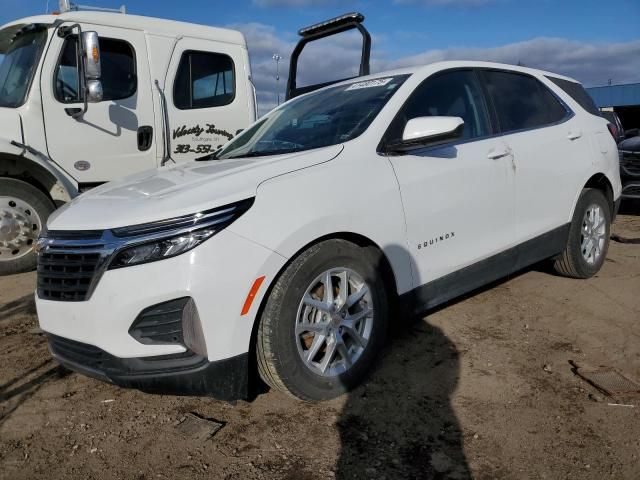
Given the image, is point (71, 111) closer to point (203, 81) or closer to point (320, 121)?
point (203, 81)

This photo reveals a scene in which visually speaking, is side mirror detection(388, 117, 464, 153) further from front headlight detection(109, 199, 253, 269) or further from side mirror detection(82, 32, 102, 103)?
side mirror detection(82, 32, 102, 103)

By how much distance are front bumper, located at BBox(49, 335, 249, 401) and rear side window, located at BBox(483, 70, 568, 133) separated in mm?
2499

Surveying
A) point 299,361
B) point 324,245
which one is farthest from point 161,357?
point 324,245

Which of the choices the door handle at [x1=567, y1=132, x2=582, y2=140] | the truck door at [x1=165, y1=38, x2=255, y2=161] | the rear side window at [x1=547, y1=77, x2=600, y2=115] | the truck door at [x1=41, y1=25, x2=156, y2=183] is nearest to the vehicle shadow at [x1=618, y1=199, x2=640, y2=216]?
the rear side window at [x1=547, y1=77, x2=600, y2=115]

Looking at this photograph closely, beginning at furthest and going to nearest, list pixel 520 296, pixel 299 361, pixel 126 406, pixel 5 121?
pixel 5 121
pixel 520 296
pixel 126 406
pixel 299 361

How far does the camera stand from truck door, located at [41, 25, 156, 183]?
5121 millimetres

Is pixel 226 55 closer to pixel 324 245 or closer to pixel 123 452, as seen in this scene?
pixel 324 245

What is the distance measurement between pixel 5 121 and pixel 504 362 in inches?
189

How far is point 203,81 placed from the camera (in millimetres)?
5938

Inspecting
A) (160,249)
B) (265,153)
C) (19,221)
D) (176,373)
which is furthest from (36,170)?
(176,373)

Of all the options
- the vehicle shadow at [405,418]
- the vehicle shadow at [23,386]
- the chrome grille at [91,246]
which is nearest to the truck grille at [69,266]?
the chrome grille at [91,246]

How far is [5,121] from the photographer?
4965 millimetres

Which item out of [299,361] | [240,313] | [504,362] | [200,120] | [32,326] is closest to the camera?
[240,313]

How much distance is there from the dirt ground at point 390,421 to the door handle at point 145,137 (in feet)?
8.40
